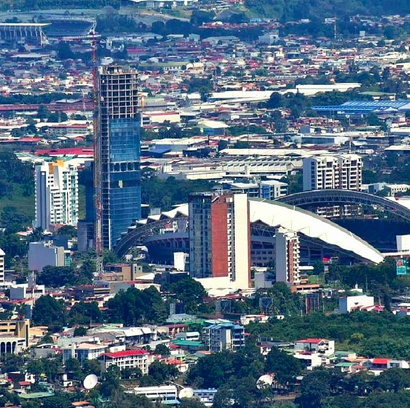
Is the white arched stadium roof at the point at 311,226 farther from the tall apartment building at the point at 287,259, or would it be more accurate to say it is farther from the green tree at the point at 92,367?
the green tree at the point at 92,367

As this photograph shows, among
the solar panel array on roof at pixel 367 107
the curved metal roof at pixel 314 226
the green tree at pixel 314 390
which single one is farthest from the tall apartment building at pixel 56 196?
the solar panel array on roof at pixel 367 107

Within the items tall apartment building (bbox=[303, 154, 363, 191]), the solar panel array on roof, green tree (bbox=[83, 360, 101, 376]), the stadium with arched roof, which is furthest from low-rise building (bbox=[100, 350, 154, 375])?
the solar panel array on roof

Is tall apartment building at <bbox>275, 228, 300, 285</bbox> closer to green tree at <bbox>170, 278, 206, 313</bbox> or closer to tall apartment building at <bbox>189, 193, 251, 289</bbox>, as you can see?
tall apartment building at <bbox>189, 193, 251, 289</bbox>

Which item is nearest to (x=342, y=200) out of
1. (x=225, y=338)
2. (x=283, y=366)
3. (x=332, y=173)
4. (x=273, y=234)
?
(x=273, y=234)

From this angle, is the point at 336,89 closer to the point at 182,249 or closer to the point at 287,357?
the point at 182,249

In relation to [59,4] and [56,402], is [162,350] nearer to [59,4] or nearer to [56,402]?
[56,402]

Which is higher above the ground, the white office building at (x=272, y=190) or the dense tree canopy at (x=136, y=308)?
the white office building at (x=272, y=190)

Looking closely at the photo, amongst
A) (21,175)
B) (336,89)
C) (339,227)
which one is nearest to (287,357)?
(339,227)
